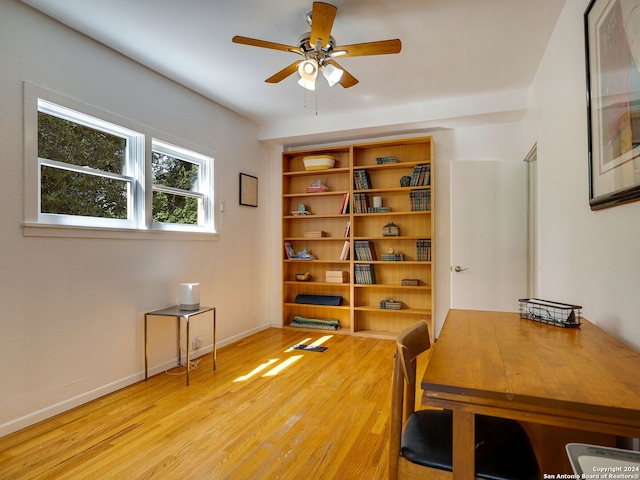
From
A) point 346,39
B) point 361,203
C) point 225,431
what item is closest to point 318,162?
point 361,203

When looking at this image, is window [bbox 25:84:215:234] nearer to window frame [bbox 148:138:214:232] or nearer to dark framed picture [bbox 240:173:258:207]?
window frame [bbox 148:138:214:232]

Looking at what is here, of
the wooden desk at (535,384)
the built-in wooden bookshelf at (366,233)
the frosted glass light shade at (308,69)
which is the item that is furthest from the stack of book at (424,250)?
the wooden desk at (535,384)

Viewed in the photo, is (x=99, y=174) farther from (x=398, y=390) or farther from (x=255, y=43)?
(x=398, y=390)

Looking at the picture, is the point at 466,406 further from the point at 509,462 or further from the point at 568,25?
the point at 568,25

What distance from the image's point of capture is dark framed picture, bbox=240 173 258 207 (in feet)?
13.7

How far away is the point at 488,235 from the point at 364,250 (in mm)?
1364

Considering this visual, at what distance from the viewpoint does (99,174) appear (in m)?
2.62

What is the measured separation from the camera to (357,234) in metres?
4.43

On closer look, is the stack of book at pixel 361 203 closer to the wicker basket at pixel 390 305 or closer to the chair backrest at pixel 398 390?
the wicker basket at pixel 390 305

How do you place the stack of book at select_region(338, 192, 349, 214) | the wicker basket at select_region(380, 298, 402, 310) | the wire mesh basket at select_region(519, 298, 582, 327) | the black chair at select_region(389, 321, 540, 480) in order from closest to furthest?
the black chair at select_region(389, 321, 540, 480), the wire mesh basket at select_region(519, 298, 582, 327), the wicker basket at select_region(380, 298, 402, 310), the stack of book at select_region(338, 192, 349, 214)

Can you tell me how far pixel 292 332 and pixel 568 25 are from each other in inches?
150


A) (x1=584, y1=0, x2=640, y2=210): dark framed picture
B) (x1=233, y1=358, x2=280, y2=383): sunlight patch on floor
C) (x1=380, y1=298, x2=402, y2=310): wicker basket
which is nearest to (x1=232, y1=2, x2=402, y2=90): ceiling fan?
(x1=584, y1=0, x2=640, y2=210): dark framed picture

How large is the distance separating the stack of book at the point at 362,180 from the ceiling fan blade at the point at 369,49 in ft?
6.60

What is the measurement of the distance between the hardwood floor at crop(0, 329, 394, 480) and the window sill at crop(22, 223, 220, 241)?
45.7 inches
